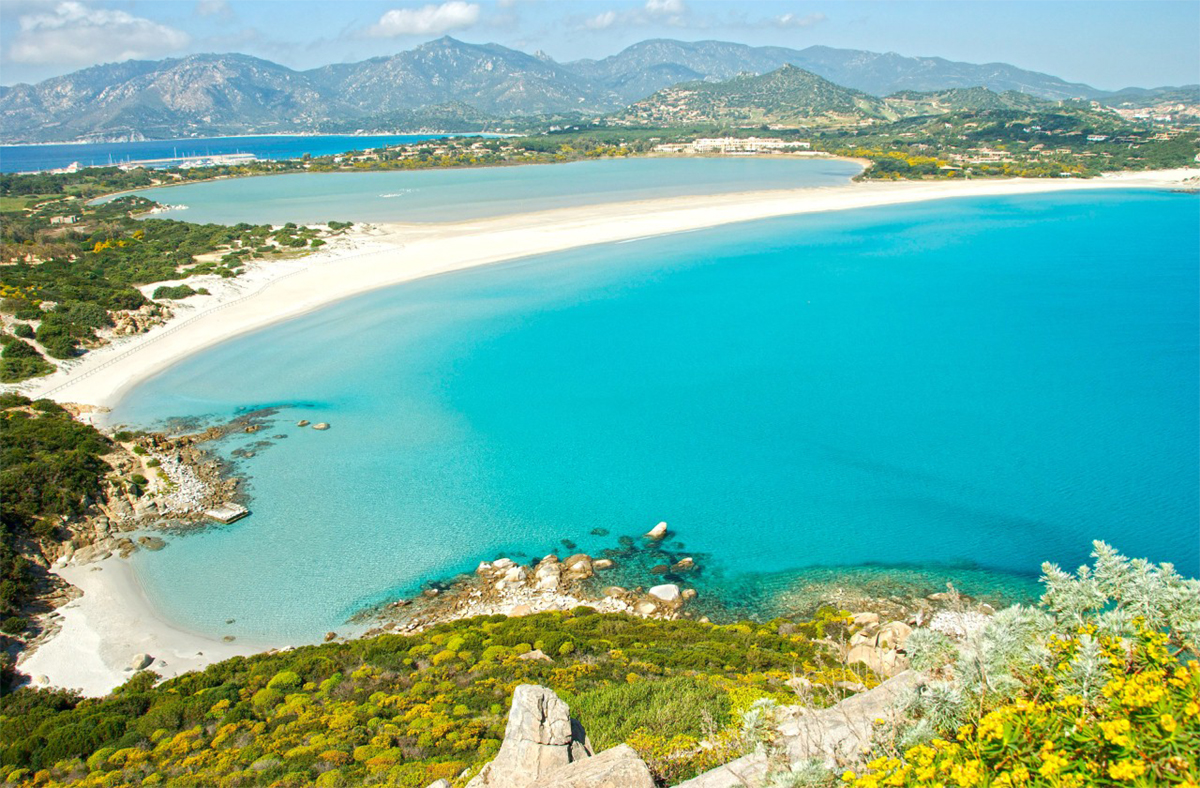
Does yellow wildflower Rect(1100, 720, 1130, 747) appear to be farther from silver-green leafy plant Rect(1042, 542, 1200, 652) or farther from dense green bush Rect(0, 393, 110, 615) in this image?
dense green bush Rect(0, 393, 110, 615)

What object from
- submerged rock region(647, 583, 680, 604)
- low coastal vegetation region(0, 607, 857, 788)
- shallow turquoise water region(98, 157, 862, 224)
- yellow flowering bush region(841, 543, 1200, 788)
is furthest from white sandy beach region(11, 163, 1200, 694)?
yellow flowering bush region(841, 543, 1200, 788)

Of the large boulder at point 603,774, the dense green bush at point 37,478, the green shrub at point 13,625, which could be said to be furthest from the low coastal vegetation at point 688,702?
the dense green bush at point 37,478

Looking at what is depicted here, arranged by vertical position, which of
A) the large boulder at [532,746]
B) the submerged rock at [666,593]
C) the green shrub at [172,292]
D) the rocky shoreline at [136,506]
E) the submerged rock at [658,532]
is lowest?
the submerged rock at [666,593]

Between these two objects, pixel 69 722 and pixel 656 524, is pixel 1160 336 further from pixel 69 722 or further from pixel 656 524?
pixel 69 722

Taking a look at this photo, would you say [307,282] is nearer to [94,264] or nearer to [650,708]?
[94,264]

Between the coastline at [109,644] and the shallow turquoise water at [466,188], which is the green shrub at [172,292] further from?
the coastline at [109,644]

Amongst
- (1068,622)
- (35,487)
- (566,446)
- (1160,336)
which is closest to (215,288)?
(35,487)

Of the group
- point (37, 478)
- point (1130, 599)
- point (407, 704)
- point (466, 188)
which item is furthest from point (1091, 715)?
point (466, 188)
